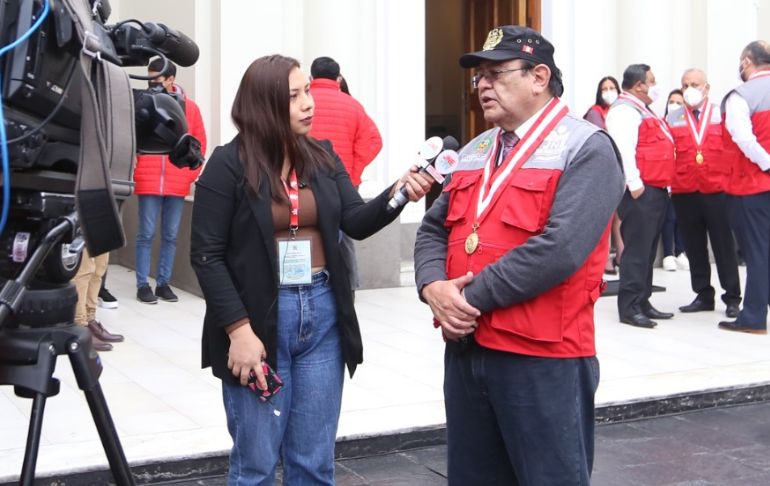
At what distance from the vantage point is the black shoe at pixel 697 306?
9.27 m

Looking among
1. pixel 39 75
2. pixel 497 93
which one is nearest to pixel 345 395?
pixel 497 93

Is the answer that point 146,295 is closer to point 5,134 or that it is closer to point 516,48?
point 516,48

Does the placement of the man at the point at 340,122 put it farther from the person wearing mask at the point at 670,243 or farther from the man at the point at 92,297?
the person wearing mask at the point at 670,243

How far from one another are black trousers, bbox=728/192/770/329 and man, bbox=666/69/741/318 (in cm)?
69

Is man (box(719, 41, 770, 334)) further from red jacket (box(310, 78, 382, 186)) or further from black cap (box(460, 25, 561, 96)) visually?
black cap (box(460, 25, 561, 96))

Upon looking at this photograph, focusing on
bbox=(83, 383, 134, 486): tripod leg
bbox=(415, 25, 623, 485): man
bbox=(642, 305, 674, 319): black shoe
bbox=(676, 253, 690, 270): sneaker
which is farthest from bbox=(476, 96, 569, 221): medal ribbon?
bbox=(676, 253, 690, 270): sneaker

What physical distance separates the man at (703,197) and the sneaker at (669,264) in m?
2.65

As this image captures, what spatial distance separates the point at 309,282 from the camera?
3.71 meters

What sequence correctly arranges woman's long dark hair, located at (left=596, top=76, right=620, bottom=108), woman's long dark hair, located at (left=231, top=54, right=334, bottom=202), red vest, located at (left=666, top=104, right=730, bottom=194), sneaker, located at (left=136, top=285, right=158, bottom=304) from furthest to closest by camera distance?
woman's long dark hair, located at (left=596, top=76, right=620, bottom=108), sneaker, located at (left=136, top=285, right=158, bottom=304), red vest, located at (left=666, top=104, right=730, bottom=194), woman's long dark hair, located at (left=231, top=54, right=334, bottom=202)

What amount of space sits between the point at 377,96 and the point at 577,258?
7.22 m

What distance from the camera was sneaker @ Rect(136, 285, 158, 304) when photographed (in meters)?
9.20

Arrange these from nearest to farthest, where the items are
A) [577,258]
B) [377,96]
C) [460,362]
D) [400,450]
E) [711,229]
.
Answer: [577,258] → [460,362] → [400,450] → [711,229] → [377,96]

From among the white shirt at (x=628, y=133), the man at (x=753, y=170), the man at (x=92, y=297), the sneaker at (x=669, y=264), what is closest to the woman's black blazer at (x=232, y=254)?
the man at (x=92, y=297)

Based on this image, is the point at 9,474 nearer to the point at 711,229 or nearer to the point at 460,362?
the point at 460,362
